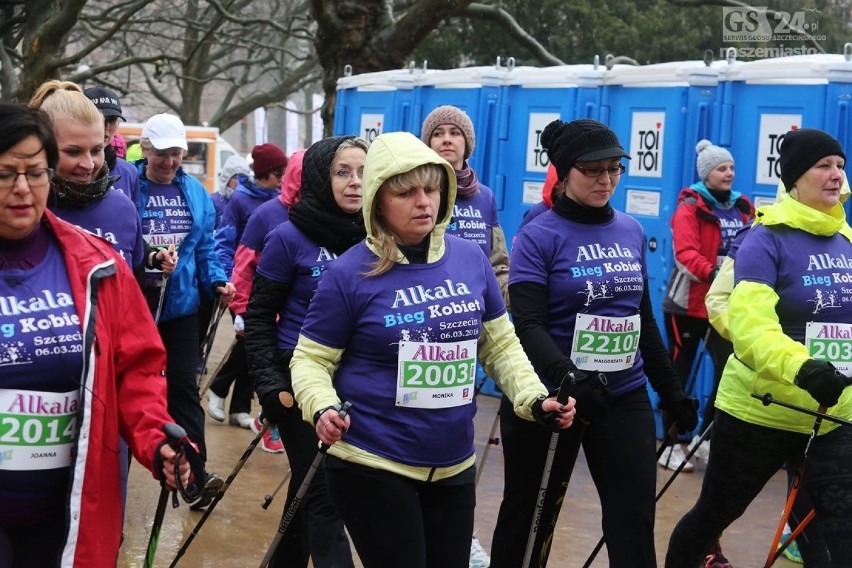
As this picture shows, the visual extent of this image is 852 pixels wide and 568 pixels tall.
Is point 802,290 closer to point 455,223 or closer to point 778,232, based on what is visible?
point 778,232

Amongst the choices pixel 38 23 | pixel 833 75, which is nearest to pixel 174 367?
pixel 833 75

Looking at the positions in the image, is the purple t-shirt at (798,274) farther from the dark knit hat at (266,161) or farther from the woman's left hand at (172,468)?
the dark knit hat at (266,161)

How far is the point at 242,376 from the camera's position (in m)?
9.93

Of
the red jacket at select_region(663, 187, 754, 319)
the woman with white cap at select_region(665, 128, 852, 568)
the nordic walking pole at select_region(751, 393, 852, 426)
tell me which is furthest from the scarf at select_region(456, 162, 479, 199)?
the nordic walking pole at select_region(751, 393, 852, 426)

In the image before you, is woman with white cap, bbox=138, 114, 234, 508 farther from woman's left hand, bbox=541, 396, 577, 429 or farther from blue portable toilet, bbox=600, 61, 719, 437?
blue portable toilet, bbox=600, 61, 719, 437

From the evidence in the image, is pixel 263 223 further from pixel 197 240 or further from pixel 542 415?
pixel 542 415

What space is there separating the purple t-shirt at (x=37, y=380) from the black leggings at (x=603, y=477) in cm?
214

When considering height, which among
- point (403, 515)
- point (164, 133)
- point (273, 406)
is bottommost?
point (403, 515)

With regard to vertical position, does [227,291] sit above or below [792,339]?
below

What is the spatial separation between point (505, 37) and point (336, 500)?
18.2 m

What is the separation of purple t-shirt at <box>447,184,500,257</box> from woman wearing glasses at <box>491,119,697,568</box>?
212 cm

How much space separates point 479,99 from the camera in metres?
11.6

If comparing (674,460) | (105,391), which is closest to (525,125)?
(674,460)

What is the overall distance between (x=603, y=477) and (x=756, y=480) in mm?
621
